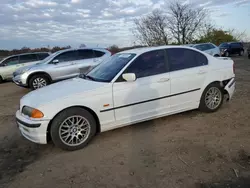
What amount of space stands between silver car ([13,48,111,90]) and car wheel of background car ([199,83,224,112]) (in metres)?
4.94

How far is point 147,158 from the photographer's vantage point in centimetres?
363

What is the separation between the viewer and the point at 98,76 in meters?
4.72

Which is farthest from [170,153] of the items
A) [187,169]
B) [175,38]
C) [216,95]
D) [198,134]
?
[175,38]

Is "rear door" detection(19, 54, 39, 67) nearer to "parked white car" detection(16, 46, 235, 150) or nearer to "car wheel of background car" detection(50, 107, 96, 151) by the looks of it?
"parked white car" detection(16, 46, 235, 150)

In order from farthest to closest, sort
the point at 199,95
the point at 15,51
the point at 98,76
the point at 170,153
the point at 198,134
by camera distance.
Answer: the point at 15,51 < the point at 199,95 < the point at 98,76 < the point at 198,134 < the point at 170,153

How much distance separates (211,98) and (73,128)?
3094 mm

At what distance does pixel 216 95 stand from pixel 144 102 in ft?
6.32

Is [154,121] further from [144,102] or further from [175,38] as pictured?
[175,38]

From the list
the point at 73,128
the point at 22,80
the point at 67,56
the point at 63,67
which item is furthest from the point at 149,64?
the point at 22,80

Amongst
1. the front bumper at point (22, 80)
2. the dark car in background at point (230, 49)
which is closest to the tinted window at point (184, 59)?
the front bumper at point (22, 80)

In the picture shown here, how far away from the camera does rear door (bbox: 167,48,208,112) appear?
483 cm

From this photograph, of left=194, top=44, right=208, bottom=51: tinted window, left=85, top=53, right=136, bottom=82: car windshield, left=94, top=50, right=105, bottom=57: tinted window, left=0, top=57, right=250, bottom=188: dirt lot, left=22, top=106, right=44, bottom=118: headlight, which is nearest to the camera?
left=0, top=57, right=250, bottom=188: dirt lot

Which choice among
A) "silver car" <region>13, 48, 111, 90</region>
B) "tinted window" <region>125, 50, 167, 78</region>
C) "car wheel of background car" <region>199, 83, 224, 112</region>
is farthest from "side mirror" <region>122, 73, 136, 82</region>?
"silver car" <region>13, 48, 111, 90</region>

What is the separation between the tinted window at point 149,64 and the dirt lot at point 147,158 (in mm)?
1113
